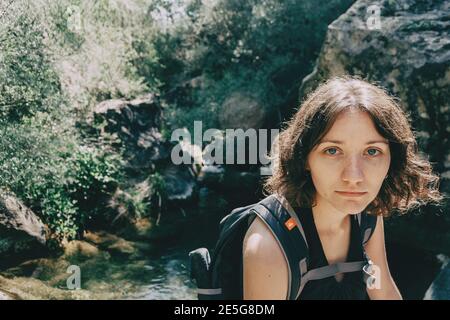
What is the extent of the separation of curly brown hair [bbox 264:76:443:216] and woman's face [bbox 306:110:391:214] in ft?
0.09

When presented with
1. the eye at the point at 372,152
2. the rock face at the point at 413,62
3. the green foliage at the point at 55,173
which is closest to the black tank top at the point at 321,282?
the eye at the point at 372,152

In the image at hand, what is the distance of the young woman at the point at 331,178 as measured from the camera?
4.72ft

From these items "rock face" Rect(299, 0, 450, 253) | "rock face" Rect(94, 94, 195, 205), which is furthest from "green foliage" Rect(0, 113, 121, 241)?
"rock face" Rect(299, 0, 450, 253)

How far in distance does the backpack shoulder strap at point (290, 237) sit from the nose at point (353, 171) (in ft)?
0.69

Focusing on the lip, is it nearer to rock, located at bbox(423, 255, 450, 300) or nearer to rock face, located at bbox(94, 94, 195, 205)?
rock, located at bbox(423, 255, 450, 300)

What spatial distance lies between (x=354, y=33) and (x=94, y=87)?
17.2ft

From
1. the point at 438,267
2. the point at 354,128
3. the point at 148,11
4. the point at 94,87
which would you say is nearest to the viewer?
the point at 354,128

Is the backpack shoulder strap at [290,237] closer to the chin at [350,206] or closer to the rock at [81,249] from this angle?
the chin at [350,206]

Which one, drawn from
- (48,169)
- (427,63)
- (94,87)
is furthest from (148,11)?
(427,63)

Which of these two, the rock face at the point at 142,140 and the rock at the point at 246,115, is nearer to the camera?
the rock face at the point at 142,140

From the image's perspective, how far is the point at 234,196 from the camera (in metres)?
11.6

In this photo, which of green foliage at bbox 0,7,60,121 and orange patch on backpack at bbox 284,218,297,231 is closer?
orange patch on backpack at bbox 284,218,297,231

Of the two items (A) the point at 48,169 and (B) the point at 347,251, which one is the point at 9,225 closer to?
(A) the point at 48,169

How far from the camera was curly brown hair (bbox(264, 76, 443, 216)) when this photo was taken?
61.8 inches
